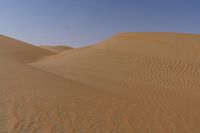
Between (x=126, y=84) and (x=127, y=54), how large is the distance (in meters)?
8.15

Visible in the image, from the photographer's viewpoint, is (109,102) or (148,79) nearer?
(109,102)

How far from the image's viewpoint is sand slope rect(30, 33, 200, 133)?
624 centimetres

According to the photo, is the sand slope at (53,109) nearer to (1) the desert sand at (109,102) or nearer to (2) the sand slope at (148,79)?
(1) the desert sand at (109,102)

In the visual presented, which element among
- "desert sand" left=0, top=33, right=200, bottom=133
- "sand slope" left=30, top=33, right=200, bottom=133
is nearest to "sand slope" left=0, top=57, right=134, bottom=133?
"desert sand" left=0, top=33, right=200, bottom=133

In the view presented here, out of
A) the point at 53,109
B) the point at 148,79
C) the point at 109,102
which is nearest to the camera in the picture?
the point at 53,109

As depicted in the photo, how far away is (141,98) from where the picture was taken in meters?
9.04

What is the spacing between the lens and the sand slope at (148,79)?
20.5 ft

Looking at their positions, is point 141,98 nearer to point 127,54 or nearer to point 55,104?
point 55,104

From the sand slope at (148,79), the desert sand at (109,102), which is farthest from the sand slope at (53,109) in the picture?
the sand slope at (148,79)

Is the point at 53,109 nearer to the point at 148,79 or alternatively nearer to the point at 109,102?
the point at 109,102

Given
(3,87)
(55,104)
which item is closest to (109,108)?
(55,104)

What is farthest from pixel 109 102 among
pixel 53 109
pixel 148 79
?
pixel 148 79

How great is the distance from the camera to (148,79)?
43.8 ft

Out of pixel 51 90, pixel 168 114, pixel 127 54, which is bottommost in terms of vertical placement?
pixel 168 114
